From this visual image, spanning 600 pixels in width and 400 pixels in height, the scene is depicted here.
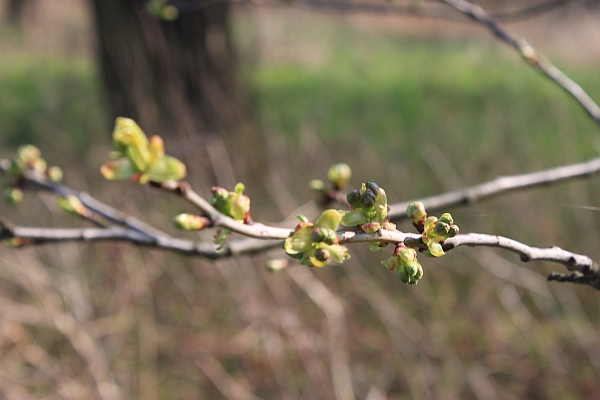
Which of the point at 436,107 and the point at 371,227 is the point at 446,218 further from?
the point at 436,107

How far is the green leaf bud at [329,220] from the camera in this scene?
35 cm

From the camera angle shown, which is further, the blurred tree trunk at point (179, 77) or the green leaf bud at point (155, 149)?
the blurred tree trunk at point (179, 77)

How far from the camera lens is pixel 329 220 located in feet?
1.15

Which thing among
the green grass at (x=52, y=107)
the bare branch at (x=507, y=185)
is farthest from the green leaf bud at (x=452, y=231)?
the green grass at (x=52, y=107)

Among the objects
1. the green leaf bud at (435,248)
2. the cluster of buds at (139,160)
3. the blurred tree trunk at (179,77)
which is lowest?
the green leaf bud at (435,248)

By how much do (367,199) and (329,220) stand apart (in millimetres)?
36

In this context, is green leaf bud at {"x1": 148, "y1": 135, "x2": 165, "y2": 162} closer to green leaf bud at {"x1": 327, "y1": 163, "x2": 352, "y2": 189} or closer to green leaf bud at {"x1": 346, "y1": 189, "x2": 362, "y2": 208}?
green leaf bud at {"x1": 346, "y1": 189, "x2": 362, "y2": 208}

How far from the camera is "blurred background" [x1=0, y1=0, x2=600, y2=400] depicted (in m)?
1.58

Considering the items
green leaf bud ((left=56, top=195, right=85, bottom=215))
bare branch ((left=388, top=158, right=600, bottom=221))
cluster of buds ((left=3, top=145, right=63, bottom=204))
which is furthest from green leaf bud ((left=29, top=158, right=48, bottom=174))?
bare branch ((left=388, top=158, right=600, bottom=221))

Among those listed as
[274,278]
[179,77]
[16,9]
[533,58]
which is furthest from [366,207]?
[16,9]

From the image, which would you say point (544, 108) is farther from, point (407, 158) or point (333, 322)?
point (333, 322)

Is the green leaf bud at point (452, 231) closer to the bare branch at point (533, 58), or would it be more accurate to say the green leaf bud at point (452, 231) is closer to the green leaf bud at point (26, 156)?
the bare branch at point (533, 58)

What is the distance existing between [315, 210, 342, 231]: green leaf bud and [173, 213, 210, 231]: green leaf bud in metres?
0.10

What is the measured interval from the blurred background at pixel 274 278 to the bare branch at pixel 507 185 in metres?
0.20
